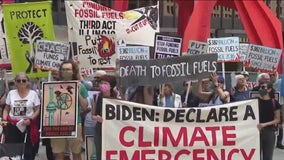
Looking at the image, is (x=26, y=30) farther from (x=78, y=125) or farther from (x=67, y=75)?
(x=78, y=125)

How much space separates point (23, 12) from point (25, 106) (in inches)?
122

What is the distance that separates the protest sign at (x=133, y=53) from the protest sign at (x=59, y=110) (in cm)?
417

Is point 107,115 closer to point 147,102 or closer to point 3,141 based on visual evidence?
point 147,102

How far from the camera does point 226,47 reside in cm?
1395

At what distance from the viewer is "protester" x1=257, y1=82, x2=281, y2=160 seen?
8.32m

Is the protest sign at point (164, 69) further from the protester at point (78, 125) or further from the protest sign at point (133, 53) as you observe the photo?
the protest sign at point (133, 53)

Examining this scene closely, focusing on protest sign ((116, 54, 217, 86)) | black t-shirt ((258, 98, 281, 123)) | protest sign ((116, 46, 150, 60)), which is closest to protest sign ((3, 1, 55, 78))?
protest sign ((116, 46, 150, 60))

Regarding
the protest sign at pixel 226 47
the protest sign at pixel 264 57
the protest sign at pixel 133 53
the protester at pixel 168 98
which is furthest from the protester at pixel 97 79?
the protest sign at pixel 264 57

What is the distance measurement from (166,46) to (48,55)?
1.99 meters

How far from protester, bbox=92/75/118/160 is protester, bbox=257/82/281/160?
5.97 feet

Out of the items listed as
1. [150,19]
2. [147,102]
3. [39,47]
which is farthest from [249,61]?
[147,102]

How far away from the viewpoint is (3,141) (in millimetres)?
8727

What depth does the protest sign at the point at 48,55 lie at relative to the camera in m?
11.0

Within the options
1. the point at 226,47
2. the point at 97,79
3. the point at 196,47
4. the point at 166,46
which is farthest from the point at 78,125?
the point at 226,47
